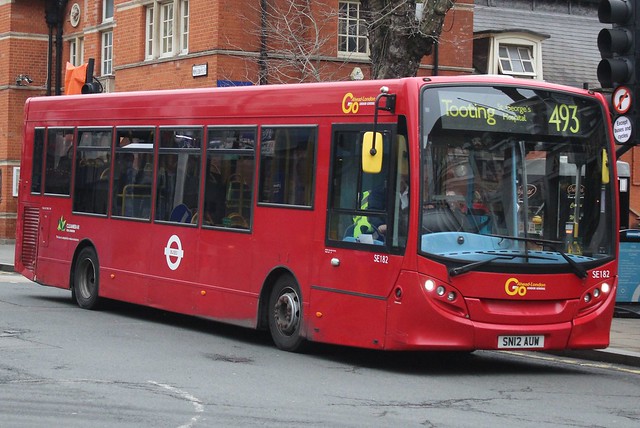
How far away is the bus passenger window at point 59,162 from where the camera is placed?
17.8 metres

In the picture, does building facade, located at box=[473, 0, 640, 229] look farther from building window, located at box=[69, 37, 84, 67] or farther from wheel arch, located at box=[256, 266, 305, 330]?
wheel arch, located at box=[256, 266, 305, 330]

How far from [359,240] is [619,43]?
3568 mm

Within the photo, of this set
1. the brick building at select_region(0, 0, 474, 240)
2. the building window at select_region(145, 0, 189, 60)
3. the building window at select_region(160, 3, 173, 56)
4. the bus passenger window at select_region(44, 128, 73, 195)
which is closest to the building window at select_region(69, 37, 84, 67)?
the brick building at select_region(0, 0, 474, 240)

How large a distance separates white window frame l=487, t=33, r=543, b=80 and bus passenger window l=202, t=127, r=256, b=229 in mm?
22872

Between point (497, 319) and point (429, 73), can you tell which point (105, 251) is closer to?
point (497, 319)

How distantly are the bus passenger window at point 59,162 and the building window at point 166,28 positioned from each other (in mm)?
12012

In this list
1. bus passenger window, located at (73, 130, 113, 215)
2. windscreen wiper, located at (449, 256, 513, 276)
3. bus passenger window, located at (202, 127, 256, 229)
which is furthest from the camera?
bus passenger window, located at (73, 130, 113, 215)

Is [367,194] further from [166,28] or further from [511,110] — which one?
[166,28]

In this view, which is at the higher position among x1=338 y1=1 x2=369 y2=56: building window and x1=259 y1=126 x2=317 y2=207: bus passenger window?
x1=338 y1=1 x2=369 y2=56: building window

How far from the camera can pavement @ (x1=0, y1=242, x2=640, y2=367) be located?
42.9 ft

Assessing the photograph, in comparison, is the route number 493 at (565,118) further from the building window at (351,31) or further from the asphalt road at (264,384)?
the building window at (351,31)

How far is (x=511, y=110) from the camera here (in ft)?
38.9

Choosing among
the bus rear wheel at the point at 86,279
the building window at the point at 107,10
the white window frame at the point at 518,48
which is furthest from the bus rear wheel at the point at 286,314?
the white window frame at the point at 518,48

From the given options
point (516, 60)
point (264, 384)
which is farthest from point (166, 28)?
point (264, 384)
